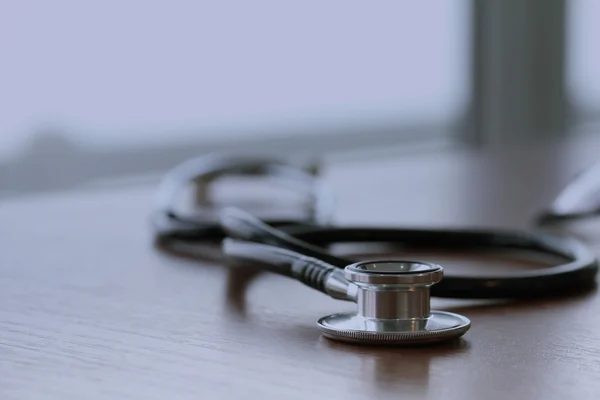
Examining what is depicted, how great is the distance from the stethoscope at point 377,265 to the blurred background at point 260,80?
7.42ft

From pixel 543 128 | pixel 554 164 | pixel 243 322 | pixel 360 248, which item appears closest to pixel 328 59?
pixel 543 128

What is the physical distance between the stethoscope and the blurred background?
226 centimetres

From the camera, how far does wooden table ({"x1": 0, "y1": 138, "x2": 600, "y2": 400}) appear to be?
16.1 inches

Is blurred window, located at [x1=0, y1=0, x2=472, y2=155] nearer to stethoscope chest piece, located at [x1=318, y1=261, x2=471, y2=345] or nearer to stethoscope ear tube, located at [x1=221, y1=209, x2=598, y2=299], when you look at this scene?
stethoscope ear tube, located at [x1=221, y1=209, x2=598, y2=299]

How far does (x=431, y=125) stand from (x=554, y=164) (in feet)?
11.8

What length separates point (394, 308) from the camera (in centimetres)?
48

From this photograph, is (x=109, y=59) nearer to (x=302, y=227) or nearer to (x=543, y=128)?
(x=302, y=227)

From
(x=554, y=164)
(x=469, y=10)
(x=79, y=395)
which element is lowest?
(x=79, y=395)

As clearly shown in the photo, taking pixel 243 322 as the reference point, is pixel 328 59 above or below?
above

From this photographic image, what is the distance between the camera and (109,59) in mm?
3252

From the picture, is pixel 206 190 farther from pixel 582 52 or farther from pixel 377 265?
pixel 582 52

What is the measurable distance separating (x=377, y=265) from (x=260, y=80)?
347 centimetres

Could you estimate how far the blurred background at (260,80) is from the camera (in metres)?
3.17

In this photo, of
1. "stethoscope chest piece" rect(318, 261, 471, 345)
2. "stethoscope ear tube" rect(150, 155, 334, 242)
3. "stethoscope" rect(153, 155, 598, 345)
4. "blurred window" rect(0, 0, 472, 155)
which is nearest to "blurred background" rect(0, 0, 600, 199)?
"blurred window" rect(0, 0, 472, 155)
